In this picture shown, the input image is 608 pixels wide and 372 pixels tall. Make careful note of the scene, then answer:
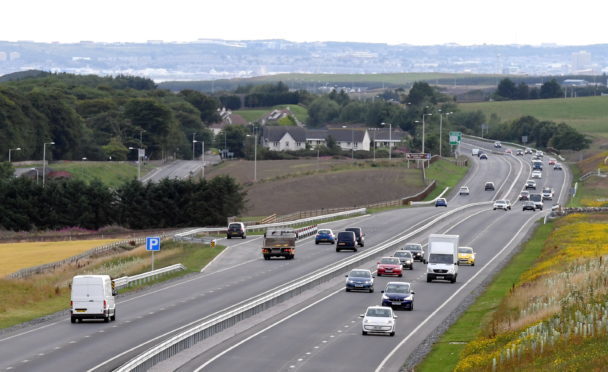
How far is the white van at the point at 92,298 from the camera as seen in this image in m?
53.4

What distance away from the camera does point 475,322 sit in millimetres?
56844

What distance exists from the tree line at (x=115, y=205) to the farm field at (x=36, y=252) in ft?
60.7

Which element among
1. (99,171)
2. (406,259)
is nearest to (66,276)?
(406,259)

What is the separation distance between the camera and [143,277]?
74.1 metres

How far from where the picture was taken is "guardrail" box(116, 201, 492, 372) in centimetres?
4194

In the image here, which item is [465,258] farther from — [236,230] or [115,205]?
[115,205]

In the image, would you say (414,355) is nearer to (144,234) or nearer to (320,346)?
(320,346)

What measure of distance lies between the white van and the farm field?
2889cm

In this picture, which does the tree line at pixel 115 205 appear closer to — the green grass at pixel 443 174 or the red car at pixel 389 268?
the green grass at pixel 443 174

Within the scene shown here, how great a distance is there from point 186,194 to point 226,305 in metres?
71.4

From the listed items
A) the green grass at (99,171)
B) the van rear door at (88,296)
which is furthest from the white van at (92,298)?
the green grass at (99,171)

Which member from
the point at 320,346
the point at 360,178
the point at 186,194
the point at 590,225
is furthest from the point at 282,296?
the point at 360,178

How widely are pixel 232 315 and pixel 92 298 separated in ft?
20.7

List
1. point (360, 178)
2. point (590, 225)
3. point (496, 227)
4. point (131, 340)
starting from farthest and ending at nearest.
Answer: point (360, 178)
point (496, 227)
point (590, 225)
point (131, 340)
